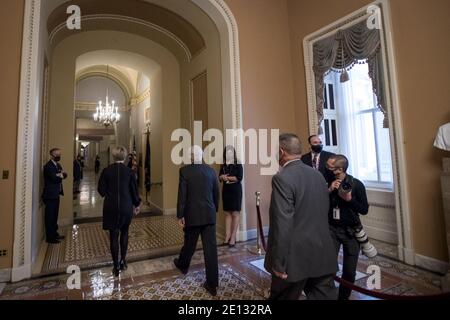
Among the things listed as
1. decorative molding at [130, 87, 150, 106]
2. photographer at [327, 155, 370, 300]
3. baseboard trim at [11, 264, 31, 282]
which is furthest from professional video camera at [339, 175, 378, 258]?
decorative molding at [130, 87, 150, 106]

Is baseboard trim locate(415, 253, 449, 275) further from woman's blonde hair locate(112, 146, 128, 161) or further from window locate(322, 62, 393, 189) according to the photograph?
woman's blonde hair locate(112, 146, 128, 161)

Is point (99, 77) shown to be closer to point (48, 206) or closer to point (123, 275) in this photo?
point (48, 206)

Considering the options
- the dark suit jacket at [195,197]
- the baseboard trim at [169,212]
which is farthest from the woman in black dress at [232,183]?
→ the baseboard trim at [169,212]

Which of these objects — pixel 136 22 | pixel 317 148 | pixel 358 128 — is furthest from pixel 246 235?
pixel 136 22

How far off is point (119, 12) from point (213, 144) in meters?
3.70

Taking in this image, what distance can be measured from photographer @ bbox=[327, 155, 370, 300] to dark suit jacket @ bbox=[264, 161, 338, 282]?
476mm

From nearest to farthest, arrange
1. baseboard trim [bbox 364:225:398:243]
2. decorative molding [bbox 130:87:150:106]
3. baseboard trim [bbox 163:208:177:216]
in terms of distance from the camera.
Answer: baseboard trim [bbox 364:225:398:243] → baseboard trim [bbox 163:208:177:216] → decorative molding [bbox 130:87:150:106]

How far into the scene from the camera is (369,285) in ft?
9.70

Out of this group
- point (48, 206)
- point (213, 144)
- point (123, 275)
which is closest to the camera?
point (123, 275)

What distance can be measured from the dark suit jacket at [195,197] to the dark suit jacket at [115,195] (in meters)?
0.75

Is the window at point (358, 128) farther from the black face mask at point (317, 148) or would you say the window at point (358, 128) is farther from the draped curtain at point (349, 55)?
the black face mask at point (317, 148)

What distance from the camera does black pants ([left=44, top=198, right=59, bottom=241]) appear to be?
15.0 feet

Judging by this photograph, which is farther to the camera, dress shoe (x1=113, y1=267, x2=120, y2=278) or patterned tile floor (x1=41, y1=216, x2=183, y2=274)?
patterned tile floor (x1=41, y1=216, x2=183, y2=274)

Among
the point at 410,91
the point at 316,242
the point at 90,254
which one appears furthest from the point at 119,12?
the point at 316,242
